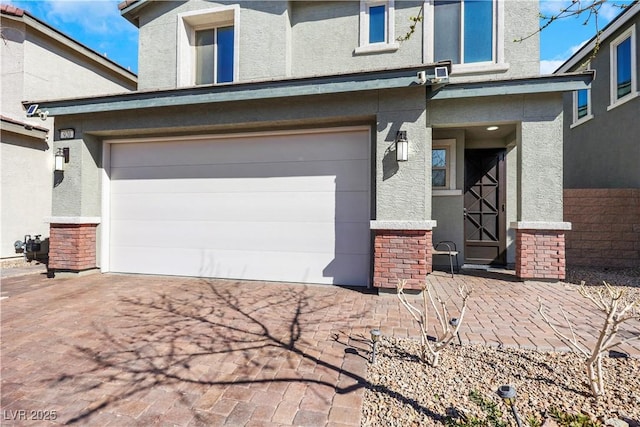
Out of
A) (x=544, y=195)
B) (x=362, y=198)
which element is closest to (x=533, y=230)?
(x=544, y=195)

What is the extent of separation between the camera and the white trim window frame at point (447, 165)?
24.8ft

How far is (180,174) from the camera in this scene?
6887 mm

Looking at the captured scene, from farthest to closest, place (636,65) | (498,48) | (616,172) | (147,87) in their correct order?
(616,172)
(636,65)
(147,87)
(498,48)

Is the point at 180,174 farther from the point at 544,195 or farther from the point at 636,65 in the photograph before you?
the point at 636,65

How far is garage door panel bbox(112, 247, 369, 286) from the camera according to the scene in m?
6.05

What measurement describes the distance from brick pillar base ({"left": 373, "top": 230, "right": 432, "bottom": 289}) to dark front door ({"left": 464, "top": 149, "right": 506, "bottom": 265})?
12.2 ft

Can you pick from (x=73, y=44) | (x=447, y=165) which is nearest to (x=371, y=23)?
(x=447, y=165)

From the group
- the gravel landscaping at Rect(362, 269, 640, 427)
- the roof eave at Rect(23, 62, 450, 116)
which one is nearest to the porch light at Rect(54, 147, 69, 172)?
the roof eave at Rect(23, 62, 450, 116)

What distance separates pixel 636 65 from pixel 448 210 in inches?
275

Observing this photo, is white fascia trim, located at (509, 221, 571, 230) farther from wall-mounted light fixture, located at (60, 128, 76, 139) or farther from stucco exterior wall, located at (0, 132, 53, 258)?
stucco exterior wall, located at (0, 132, 53, 258)

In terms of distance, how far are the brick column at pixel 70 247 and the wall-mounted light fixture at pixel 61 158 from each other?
1.22 m

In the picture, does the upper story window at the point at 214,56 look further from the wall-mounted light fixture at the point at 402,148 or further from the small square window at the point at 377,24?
the wall-mounted light fixture at the point at 402,148

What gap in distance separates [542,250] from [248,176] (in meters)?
5.92

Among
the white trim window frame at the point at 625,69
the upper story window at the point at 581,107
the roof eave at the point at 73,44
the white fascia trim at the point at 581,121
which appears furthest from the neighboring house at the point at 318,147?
the upper story window at the point at 581,107
